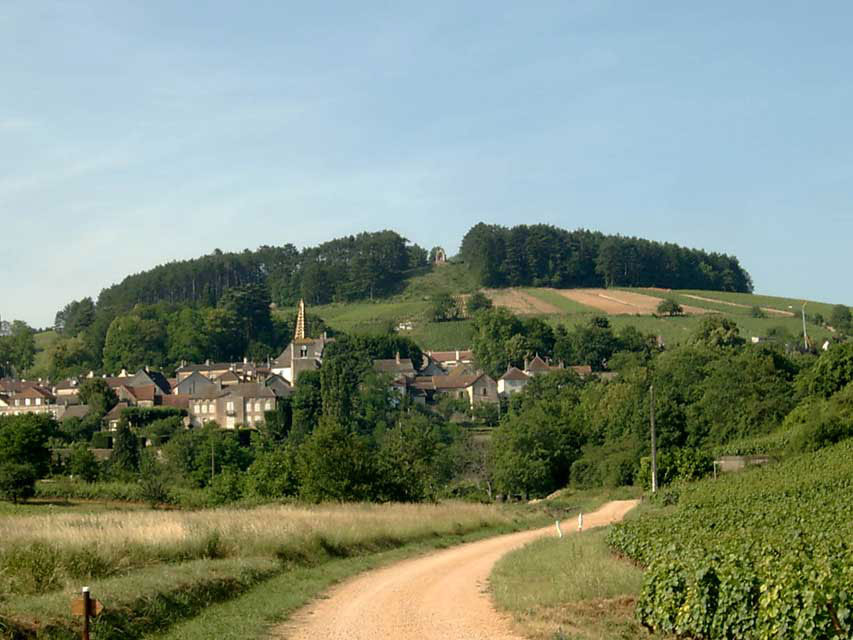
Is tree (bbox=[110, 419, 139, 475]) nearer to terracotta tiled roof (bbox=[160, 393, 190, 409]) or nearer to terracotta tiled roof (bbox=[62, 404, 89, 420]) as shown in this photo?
terracotta tiled roof (bbox=[62, 404, 89, 420])

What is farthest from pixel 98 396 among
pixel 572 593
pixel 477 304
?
pixel 572 593

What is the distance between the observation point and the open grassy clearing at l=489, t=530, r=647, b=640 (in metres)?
16.4

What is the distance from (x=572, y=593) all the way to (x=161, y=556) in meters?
8.41

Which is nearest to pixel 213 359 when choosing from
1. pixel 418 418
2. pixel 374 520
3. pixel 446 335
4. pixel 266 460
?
pixel 446 335

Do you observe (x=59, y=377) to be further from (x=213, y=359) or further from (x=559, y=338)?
(x=559, y=338)

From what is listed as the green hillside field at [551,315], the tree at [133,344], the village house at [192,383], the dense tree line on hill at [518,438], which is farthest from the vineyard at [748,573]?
the tree at [133,344]

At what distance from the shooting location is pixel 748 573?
49.8ft

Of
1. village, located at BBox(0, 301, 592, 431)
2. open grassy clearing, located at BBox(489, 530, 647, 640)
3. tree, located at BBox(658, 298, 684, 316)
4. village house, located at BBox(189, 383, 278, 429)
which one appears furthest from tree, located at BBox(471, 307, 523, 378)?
open grassy clearing, located at BBox(489, 530, 647, 640)

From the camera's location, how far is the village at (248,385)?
129m

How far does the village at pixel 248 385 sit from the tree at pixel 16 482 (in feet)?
212

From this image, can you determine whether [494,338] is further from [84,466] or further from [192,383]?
[84,466]

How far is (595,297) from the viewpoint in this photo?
173875 mm

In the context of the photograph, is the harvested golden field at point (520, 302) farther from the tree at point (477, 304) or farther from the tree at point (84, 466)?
the tree at point (84, 466)

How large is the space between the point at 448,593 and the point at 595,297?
15550 centimetres
